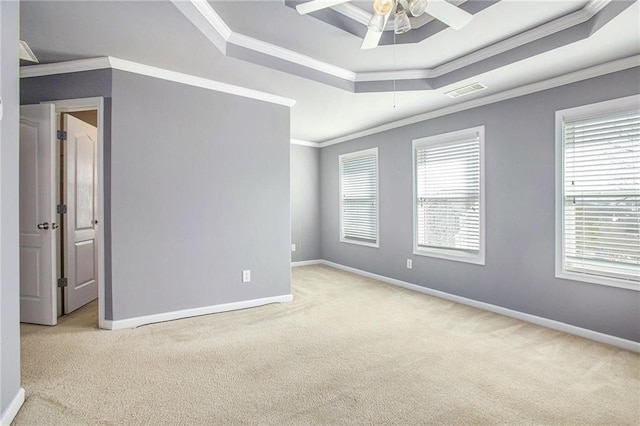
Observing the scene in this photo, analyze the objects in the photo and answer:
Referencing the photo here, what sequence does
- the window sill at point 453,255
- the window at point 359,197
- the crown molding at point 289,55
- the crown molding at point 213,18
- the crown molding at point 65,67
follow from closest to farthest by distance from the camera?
1. the crown molding at point 213,18
2. the crown molding at point 289,55
3. the crown molding at point 65,67
4. the window sill at point 453,255
5. the window at point 359,197

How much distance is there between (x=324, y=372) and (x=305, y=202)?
422 centimetres

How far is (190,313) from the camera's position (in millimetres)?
3342

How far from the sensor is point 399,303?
3.91 metres

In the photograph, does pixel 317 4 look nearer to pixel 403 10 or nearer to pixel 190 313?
pixel 403 10

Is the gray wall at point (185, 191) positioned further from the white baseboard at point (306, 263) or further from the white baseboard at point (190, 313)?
the white baseboard at point (306, 263)

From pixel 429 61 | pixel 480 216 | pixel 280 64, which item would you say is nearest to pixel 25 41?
pixel 280 64

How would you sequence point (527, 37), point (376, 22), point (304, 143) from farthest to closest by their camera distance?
1. point (304, 143)
2. point (527, 37)
3. point (376, 22)

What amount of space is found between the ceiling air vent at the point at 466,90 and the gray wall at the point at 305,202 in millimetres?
3187

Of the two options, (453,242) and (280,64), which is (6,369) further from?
(453,242)

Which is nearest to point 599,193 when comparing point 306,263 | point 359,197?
point 359,197

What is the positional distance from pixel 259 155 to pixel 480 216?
2652 millimetres

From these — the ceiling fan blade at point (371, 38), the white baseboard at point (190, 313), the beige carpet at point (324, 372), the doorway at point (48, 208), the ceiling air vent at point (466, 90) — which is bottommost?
the beige carpet at point (324, 372)

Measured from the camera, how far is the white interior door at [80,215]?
3395 millimetres

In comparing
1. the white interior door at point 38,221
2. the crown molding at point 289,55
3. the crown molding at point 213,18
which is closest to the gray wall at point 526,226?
the crown molding at point 289,55
